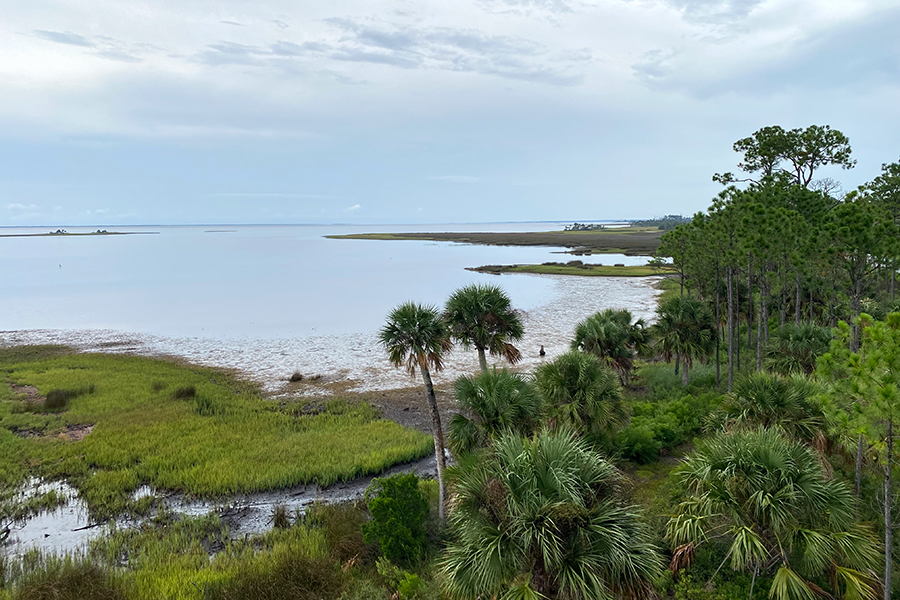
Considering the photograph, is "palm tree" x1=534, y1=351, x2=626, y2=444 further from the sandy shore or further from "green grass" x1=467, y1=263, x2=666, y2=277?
"green grass" x1=467, y1=263, x2=666, y2=277

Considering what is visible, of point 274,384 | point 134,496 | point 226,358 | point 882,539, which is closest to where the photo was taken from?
point 882,539

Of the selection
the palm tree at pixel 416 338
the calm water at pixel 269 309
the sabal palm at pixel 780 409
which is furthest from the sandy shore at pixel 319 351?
the sabal palm at pixel 780 409

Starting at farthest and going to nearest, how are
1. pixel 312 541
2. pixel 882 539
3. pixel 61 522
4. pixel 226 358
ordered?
pixel 226 358
pixel 61 522
pixel 312 541
pixel 882 539

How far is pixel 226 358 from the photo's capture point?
1667 inches

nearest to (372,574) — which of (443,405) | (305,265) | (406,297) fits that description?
(443,405)

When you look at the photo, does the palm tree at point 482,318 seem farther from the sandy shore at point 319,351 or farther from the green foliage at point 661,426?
the sandy shore at point 319,351

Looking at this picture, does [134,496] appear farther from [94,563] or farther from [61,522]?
[94,563]

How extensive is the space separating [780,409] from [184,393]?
3091 centimetres

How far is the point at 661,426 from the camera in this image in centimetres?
2223

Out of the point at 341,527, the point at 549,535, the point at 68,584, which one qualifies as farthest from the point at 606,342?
the point at 68,584

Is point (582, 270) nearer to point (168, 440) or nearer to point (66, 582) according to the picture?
point (168, 440)

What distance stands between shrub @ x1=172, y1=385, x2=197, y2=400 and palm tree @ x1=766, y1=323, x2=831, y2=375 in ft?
104

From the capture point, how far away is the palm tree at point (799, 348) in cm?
2200

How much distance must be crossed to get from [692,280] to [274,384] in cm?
3571
